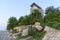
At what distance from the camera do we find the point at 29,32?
67.1 ft

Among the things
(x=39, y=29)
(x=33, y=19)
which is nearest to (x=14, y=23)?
(x=33, y=19)

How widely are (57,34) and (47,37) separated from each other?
60 centimetres

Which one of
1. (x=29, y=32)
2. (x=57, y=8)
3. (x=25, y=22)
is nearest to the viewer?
(x=29, y=32)

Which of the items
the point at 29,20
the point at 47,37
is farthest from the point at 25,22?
the point at 47,37

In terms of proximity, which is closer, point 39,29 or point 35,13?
point 39,29

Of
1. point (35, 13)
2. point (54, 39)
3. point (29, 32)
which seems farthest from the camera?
point (35, 13)

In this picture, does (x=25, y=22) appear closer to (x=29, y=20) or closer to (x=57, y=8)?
(x=29, y=20)

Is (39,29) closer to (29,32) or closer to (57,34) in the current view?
(29,32)

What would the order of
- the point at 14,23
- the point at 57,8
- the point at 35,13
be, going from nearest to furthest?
the point at 57,8
the point at 35,13
the point at 14,23

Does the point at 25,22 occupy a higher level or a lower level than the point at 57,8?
lower

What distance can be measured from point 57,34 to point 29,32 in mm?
10313

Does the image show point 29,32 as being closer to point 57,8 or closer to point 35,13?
point 57,8

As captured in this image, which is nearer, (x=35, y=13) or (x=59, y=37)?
(x=59, y=37)

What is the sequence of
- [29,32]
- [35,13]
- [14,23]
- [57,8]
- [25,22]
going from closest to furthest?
1. [29,32]
2. [57,8]
3. [25,22]
4. [35,13]
5. [14,23]
